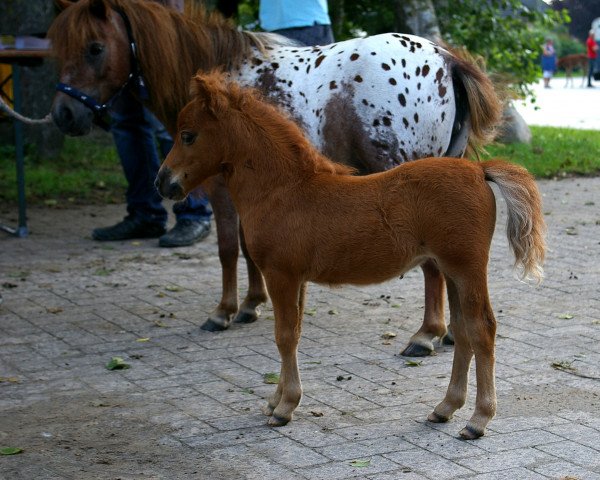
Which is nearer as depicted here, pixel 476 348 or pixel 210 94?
pixel 476 348

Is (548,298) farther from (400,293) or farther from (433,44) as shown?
(433,44)

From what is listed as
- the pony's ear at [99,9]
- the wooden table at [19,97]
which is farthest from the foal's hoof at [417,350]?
the wooden table at [19,97]

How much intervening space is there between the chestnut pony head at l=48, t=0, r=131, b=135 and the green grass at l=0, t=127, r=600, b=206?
464 cm

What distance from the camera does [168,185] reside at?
4.79 m

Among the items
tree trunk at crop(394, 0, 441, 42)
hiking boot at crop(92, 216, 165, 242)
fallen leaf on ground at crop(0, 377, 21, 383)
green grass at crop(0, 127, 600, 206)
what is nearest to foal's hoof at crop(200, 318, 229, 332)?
fallen leaf on ground at crop(0, 377, 21, 383)

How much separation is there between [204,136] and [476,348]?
59.8 inches

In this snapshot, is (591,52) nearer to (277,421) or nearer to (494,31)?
(494,31)

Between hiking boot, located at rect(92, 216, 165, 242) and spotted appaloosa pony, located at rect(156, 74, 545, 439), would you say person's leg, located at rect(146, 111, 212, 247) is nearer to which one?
hiking boot, located at rect(92, 216, 165, 242)

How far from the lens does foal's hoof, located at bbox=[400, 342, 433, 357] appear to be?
5793mm

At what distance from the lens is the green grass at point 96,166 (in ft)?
38.0

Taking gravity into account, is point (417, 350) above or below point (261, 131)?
below

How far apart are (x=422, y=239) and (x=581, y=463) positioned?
110 cm

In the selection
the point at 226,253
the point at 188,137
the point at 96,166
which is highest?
the point at 188,137

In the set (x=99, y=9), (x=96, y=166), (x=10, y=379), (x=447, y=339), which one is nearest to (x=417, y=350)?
(x=447, y=339)
